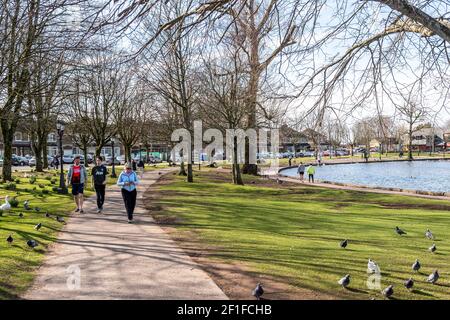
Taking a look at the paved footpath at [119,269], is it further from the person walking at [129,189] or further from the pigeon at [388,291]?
the pigeon at [388,291]

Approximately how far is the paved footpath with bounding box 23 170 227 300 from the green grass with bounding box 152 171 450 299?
990 millimetres

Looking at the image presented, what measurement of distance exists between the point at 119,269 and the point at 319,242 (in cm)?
460

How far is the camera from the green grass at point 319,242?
22.1 feet

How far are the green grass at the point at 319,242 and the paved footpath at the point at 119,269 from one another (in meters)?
0.99

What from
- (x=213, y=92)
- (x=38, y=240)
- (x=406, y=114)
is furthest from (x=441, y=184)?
(x=38, y=240)

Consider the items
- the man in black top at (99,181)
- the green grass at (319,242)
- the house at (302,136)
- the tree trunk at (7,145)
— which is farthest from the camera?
the tree trunk at (7,145)

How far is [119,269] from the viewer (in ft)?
23.1

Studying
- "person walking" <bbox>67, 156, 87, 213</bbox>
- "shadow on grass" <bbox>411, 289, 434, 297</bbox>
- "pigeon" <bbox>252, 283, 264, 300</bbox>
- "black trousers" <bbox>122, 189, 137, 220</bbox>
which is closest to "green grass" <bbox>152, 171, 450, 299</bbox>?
"shadow on grass" <bbox>411, 289, 434, 297</bbox>

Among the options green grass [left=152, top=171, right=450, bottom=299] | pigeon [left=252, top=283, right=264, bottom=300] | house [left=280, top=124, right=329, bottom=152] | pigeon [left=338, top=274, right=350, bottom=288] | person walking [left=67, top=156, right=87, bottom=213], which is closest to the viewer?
pigeon [left=252, top=283, right=264, bottom=300]

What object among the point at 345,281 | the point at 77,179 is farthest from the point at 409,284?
the point at 77,179

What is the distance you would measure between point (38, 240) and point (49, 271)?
271cm

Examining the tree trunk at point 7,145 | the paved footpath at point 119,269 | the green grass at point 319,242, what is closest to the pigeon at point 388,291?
the green grass at point 319,242

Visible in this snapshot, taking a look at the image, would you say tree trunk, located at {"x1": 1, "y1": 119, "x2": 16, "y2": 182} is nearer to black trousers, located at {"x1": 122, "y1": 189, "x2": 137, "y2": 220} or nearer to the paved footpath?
black trousers, located at {"x1": 122, "y1": 189, "x2": 137, "y2": 220}

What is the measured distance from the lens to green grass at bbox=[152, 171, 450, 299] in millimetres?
6750
